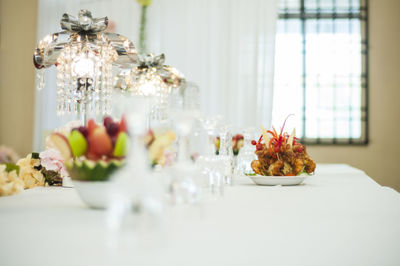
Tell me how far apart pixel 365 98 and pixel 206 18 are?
197 centimetres

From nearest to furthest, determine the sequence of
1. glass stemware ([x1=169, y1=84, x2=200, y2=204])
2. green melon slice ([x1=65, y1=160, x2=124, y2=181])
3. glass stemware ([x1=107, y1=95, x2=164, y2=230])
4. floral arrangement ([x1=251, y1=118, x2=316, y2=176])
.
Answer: glass stemware ([x1=107, y1=95, x2=164, y2=230]) → glass stemware ([x1=169, y1=84, x2=200, y2=204]) → green melon slice ([x1=65, y1=160, x2=124, y2=181]) → floral arrangement ([x1=251, y1=118, x2=316, y2=176])

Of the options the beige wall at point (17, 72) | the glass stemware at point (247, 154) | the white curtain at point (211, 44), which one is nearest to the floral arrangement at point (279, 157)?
the glass stemware at point (247, 154)

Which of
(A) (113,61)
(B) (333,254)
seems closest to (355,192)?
(B) (333,254)

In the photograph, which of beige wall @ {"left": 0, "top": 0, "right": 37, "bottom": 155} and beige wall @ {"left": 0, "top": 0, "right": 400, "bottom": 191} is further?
beige wall @ {"left": 0, "top": 0, "right": 37, "bottom": 155}

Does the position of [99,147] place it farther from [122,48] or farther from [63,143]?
[122,48]

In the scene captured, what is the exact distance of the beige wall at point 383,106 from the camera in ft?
15.3

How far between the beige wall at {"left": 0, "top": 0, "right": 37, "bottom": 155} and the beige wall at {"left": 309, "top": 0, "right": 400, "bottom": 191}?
3584 millimetres

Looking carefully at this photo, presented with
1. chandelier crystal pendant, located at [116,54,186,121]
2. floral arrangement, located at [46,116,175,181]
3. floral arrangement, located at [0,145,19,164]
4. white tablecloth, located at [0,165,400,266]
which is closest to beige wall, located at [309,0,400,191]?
chandelier crystal pendant, located at [116,54,186,121]

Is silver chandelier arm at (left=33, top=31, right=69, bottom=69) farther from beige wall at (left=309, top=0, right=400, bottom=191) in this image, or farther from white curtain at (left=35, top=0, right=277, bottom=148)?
beige wall at (left=309, top=0, right=400, bottom=191)

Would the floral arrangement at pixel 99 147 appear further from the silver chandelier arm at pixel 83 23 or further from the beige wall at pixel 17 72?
the beige wall at pixel 17 72

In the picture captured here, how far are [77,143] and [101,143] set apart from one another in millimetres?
59

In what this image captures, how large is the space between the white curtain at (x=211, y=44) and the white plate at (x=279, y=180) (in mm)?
2986

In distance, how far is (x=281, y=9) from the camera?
480cm

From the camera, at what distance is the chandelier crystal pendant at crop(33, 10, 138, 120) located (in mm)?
1648
